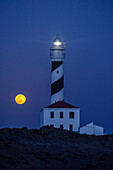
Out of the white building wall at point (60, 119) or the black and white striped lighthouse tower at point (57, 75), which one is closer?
the white building wall at point (60, 119)

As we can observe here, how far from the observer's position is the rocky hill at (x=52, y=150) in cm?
1028

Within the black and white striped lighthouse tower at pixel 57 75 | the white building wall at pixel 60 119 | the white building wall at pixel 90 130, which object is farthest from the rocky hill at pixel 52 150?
the black and white striped lighthouse tower at pixel 57 75

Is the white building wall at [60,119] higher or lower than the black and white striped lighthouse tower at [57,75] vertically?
lower

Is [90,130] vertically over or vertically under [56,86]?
under

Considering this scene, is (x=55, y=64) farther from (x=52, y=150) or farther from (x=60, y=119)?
(x=52, y=150)

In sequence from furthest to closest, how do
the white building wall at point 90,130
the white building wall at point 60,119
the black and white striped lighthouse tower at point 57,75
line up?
1. the black and white striped lighthouse tower at point 57,75
2. the white building wall at point 60,119
3. the white building wall at point 90,130

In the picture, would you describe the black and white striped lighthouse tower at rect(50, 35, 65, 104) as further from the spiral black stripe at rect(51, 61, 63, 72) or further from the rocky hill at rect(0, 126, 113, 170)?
the rocky hill at rect(0, 126, 113, 170)

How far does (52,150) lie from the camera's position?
1213 cm

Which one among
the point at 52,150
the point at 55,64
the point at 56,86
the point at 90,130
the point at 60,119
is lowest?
the point at 52,150

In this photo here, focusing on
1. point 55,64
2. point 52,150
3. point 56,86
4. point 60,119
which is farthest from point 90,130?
point 52,150

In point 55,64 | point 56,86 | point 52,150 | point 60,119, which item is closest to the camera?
point 52,150

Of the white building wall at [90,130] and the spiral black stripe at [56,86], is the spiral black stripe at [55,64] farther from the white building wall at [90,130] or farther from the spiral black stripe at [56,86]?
the white building wall at [90,130]

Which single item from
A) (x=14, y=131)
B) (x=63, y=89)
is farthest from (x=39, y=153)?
(x=63, y=89)

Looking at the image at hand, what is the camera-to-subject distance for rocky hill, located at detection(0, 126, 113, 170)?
405 inches
